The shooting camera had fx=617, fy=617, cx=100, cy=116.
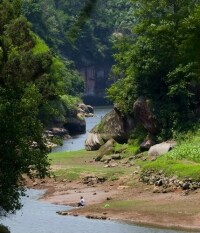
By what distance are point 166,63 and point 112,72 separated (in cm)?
1220

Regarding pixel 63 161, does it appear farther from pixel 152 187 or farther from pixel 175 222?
pixel 175 222

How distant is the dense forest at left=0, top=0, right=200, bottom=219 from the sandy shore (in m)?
3.66

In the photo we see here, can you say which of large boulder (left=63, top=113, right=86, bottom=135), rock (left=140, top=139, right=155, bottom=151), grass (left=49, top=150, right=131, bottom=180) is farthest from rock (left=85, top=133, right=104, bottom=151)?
large boulder (left=63, top=113, right=86, bottom=135)

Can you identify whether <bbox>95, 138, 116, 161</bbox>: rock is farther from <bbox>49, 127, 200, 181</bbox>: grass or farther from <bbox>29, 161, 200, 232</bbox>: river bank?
<bbox>29, 161, 200, 232</bbox>: river bank

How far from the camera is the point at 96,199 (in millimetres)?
42938

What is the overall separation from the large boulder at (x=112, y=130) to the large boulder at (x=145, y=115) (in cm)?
350

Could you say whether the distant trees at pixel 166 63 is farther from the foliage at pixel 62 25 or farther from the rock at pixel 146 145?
the foliage at pixel 62 25

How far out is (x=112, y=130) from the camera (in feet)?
213

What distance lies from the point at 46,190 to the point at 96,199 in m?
6.91

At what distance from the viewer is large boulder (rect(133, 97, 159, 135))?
5809 centimetres

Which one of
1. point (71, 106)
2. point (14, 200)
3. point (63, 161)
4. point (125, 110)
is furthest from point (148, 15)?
point (71, 106)

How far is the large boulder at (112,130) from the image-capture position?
63.8m

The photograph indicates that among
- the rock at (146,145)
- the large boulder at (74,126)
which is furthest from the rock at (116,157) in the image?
the large boulder at (74,126)

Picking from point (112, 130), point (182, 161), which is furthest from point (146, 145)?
point (182, 161)
